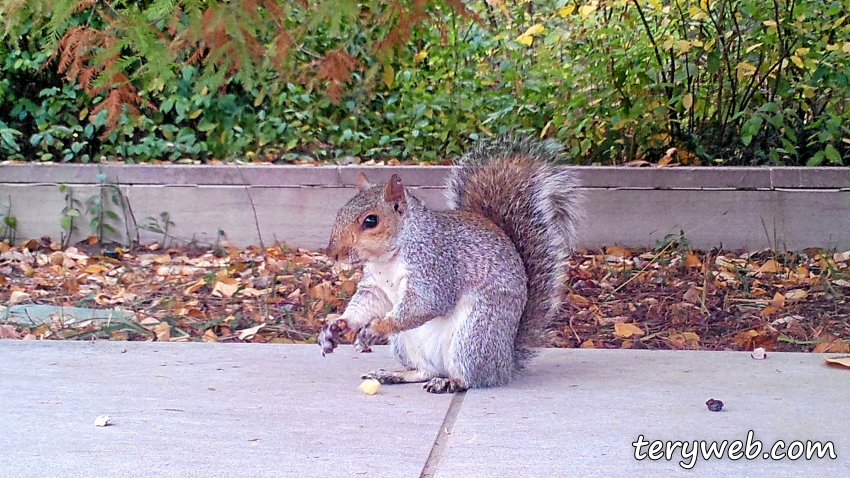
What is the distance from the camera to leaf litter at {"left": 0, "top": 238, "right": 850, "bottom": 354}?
3635mm

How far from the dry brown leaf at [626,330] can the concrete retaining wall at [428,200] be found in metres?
1.30

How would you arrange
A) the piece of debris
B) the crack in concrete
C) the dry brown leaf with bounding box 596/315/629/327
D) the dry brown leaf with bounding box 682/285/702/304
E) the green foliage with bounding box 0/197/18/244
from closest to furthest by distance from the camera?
the crack in concrete
the piece of debris
the dry brown leaf with bounding box 596/315/629/327
the dry brown leaf with bounding box 682/285/702/304
the green foliage with bounding box 0/197/18/244

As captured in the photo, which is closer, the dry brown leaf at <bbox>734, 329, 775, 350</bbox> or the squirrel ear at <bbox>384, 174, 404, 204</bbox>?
the squirrel ear at <bbox>384, 174, 404, 204</bbox>

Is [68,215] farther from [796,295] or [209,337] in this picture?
[796,295]

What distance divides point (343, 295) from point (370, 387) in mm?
1487

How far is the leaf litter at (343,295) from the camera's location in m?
3.63

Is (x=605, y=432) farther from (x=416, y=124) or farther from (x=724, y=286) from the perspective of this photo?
(x=416, y=124)

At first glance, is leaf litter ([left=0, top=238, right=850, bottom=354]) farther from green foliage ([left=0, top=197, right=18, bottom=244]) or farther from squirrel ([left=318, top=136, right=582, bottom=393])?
squirrel ([left=318, top=136, right=582, bottom=393])

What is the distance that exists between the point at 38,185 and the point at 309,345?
2.78 meters

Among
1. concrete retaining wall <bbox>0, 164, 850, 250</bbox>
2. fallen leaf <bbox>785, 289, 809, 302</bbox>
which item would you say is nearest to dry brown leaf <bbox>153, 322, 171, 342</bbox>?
concrete retaining wall <bbox>0, 164, 850, 250</bbox>

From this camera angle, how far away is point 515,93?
5.89 meters

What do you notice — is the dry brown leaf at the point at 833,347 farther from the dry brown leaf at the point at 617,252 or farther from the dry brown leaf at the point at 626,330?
the dry brown leaf at the point at 617,252

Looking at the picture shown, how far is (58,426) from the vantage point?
2395 mm

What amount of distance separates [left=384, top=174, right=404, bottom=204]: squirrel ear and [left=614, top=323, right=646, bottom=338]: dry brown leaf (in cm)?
139
